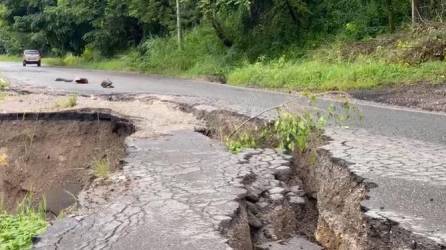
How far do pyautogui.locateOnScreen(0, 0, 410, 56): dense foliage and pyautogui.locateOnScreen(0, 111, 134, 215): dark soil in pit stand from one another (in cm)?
1038

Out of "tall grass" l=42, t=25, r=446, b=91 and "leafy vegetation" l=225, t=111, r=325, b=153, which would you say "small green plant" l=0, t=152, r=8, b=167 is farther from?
"tall grass" l=42, t=25, r=446, b=91

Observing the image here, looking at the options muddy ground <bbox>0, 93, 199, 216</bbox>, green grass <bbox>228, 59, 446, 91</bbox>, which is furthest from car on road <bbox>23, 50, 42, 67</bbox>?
muddy ground <bbox>0, 93, 199, 216</bbox>

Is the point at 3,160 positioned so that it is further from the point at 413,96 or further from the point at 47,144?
the point at 413,96

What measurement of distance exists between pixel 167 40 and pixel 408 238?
25725 millimetres

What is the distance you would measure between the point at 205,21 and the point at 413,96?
15724 mm

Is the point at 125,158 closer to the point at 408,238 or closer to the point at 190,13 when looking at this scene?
the point at 408,238

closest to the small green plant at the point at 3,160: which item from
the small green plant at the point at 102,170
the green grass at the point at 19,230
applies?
the small green plant at the point at 102,170

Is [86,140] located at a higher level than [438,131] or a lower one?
lower

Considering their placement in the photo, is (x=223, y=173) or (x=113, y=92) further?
(x=113, y=92)

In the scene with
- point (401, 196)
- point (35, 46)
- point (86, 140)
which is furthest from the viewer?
point (35, 46)

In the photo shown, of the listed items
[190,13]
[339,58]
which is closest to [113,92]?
[339,58]

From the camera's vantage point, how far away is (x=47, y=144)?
1077cm

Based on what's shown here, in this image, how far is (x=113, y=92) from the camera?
47.6 ft

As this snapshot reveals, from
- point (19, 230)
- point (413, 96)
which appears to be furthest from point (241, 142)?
point (413, 96)
